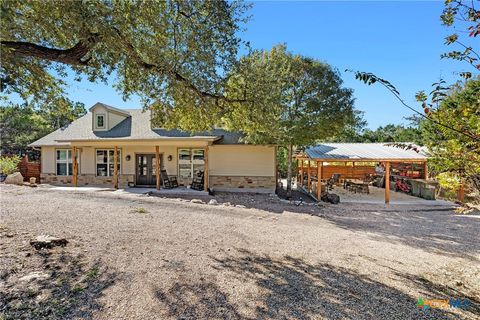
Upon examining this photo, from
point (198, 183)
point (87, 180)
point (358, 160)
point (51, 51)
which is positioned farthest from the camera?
point (87, 180)

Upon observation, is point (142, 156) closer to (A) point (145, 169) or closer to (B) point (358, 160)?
(A) point (145, 169)

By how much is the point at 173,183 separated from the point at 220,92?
9.45 metres

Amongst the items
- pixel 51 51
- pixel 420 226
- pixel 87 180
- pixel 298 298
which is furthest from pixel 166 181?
pixel 298 298

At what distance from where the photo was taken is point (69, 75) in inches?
287

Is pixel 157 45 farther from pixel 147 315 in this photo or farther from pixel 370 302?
pixel 370 302

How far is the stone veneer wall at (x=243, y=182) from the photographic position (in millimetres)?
15820

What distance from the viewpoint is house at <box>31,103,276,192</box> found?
15.8 metres

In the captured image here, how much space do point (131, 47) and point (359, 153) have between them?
42.2 ft

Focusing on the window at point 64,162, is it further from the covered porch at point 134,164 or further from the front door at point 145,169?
the front door at point 145,169

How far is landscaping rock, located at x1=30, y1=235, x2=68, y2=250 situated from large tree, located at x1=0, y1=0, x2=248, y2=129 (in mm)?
3085

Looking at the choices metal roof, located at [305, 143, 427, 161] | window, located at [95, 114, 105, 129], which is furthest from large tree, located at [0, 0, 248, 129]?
→ window, located at [95, 114, 105, 129]

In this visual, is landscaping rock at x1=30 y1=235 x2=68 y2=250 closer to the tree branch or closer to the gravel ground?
the gravel ground

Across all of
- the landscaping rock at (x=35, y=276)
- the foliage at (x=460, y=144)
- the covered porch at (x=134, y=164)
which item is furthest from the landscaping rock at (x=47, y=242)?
the covered porch at (x=134, y=164)

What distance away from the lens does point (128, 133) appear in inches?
659
